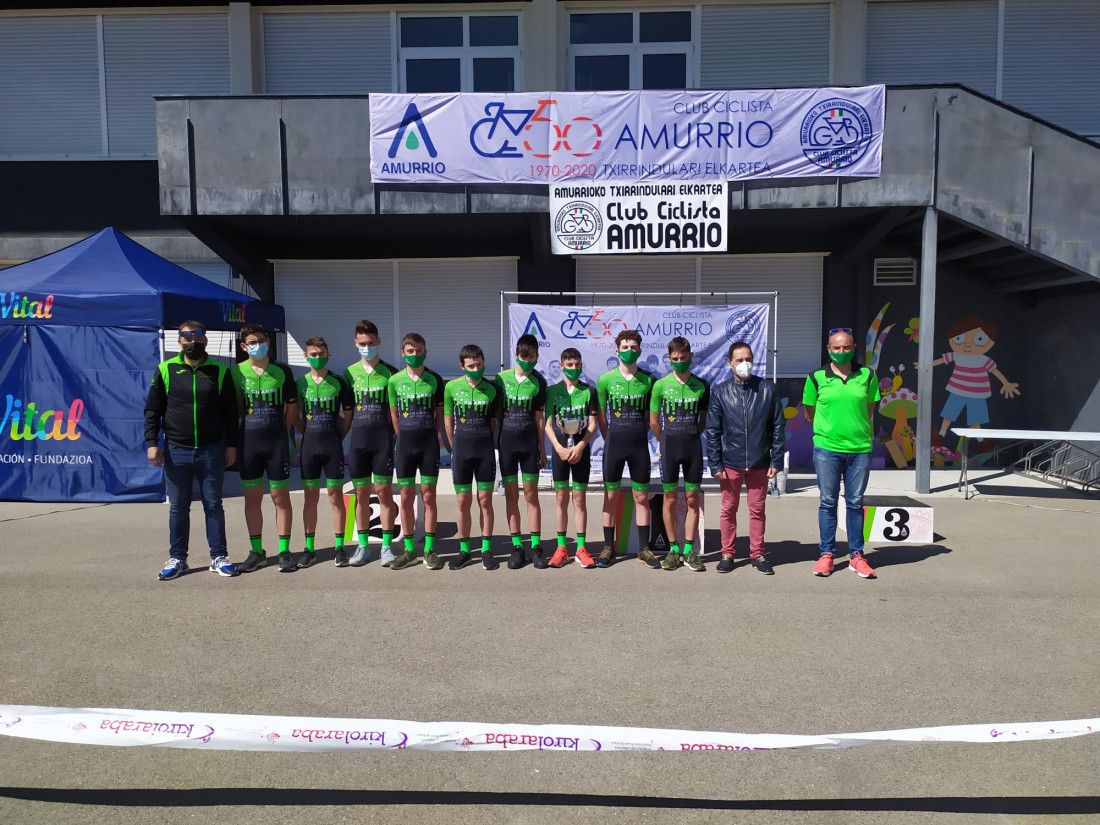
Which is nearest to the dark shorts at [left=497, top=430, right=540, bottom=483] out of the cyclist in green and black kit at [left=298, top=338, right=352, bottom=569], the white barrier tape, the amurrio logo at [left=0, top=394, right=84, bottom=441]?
the cyclist in green and black kit at [left=298, top=338, right=352, bottom=569]

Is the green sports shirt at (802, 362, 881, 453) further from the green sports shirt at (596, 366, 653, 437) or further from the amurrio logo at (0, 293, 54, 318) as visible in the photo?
Result: the amurrio logo at (0, 293, 54, 318)

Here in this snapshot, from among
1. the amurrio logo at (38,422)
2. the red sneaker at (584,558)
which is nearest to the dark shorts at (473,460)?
the red sneaker at (584,558)

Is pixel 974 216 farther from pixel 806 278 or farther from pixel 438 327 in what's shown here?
pixel 438 327

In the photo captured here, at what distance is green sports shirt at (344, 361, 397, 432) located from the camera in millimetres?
6152

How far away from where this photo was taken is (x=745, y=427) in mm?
5949

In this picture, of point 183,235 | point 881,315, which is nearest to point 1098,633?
point 881,315

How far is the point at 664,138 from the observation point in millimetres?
9992

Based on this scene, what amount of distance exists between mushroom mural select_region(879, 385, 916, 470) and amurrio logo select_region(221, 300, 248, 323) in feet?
33.9

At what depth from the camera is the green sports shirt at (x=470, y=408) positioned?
612 centimetres

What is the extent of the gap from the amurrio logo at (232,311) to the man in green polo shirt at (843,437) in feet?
24.8

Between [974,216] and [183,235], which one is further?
[183,235]

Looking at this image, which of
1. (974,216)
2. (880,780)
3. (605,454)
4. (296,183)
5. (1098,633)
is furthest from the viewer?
(296,183)

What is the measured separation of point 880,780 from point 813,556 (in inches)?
146

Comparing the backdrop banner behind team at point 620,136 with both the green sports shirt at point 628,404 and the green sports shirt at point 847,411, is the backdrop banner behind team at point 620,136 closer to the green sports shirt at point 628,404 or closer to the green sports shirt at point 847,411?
the green sports shirt at point 628,404
